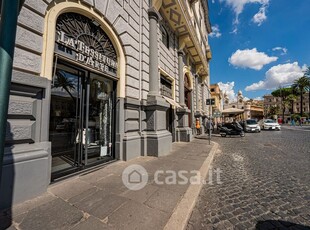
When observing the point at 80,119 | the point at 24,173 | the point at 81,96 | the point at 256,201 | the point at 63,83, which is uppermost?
the point at 63,83

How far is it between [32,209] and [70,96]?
3.34 meters

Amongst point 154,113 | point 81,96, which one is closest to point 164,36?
point 154,113

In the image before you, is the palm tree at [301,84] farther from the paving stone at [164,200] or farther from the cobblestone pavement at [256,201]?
Result: the paving stone at [164,200]

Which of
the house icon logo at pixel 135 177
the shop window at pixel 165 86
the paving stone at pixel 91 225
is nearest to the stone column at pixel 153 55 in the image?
the shop window at pixel 165 86

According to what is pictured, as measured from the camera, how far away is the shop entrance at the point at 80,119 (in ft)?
15.2

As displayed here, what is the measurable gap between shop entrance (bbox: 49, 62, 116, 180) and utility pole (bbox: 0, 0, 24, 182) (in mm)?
2801

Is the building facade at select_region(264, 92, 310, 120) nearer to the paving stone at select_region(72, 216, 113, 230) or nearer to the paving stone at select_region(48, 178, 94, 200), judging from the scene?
the paving stone at select_region(48, 178, 94, 200)

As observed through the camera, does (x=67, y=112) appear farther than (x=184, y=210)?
Yes

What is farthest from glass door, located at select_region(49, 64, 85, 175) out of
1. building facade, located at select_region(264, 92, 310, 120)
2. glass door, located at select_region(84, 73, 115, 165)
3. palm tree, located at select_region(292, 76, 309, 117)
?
building facade, located at select_region(264, 92, 310, 120)

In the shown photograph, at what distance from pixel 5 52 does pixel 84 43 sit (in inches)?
140

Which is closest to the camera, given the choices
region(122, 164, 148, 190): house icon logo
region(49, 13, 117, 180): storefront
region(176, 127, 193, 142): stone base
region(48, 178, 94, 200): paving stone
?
region(48, 178, 94, 200): paving stone

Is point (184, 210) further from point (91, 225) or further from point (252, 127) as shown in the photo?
point (252, 127)

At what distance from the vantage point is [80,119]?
4.70 meters

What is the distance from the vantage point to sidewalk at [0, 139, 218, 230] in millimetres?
2262
